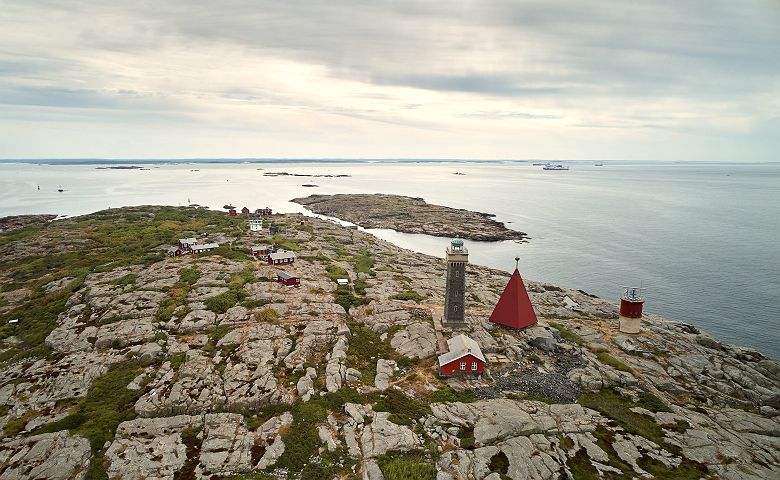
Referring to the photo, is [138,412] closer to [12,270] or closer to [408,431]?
[408,431]

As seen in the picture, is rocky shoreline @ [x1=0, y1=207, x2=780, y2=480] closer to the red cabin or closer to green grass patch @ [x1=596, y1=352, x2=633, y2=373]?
green grass patch @ [x1=596, y1=352, x2=633, y2=373]

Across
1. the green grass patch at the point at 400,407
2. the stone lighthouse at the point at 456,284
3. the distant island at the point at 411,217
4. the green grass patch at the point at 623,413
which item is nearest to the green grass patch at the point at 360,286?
the stone lighthouse at the point at 456,284

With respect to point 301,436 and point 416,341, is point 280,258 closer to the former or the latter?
point 416,341

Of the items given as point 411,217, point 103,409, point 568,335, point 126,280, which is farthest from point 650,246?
point 103,409

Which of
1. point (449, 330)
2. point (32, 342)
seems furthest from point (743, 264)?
point (32, 342)

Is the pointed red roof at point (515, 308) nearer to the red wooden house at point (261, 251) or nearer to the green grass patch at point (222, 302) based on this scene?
the green grass patch at point (222, 302)

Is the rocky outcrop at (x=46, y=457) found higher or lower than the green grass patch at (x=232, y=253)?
lower
